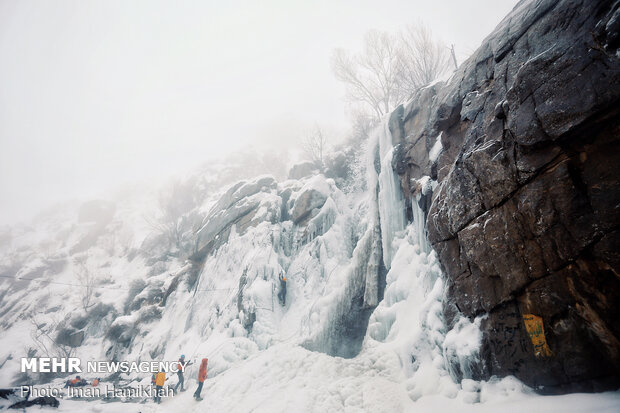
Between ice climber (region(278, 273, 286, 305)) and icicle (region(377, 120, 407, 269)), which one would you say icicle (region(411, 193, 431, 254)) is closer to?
icicle (region(377, 120, 407, 269))

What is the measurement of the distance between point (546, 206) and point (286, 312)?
10.6 metres

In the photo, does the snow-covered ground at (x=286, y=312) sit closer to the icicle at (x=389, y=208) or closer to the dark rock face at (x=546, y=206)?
the icicle at (x=389, y=208)

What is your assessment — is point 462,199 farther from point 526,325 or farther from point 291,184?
point 291,184

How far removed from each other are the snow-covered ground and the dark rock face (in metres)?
0.47

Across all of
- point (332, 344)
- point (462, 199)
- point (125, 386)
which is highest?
point (462, 199)

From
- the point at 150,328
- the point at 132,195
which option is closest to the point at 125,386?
the point at 150,328

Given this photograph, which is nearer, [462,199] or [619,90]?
[619,90]

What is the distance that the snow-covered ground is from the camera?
219 inches

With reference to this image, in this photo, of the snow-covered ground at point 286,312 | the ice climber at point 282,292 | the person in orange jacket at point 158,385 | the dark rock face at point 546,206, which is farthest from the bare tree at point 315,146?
the dark rock face at point 546,206

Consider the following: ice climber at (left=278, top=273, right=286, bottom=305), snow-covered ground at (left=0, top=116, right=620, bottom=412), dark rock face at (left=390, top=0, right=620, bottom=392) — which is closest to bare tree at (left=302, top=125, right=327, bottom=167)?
snow-covered ground at (left=0, top=116, right=620, bottom=412)

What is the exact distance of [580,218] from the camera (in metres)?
3.19

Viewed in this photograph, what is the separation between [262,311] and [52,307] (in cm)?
2339

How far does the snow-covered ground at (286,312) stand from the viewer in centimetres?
557

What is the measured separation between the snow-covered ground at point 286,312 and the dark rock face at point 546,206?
18.5 inches
